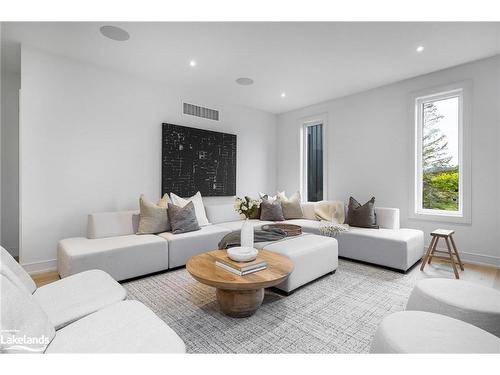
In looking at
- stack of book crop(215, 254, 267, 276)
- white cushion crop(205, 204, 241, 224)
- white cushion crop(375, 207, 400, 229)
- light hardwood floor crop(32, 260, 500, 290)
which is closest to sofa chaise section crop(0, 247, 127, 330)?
stack of book crop(215, 254, 267, 276)

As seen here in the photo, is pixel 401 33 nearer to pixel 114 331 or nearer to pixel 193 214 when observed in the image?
pixel 193 214

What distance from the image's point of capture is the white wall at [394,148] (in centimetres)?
315

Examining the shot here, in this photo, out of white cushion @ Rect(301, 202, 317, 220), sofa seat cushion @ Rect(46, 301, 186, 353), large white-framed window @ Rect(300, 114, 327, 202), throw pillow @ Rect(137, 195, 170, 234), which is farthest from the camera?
large white-framed window @ Rect(300, 114, 327, 202)

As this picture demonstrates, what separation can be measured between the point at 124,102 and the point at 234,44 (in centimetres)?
189

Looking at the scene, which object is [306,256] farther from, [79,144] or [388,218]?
[79,144]

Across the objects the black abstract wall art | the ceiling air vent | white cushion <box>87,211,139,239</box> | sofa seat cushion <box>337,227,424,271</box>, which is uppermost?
the ceiling air vent

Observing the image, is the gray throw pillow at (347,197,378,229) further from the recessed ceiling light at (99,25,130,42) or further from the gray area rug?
the recessed ceiling light at (99,25,130,42)

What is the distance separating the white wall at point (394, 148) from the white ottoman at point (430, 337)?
283cm

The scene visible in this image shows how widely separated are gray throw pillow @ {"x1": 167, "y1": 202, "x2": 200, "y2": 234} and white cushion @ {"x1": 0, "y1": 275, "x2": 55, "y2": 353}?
2145mm

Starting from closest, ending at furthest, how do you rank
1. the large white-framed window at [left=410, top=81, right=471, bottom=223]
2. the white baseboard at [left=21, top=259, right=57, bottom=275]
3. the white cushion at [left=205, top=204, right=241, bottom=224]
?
the white baseboard at [left=21, top=259, right=57, bottom=275] < the large white-framed window at [left=410, top=81, right=471, bottom=223] < the white cushion at [left=205, top=204, right=241, bottom=224]

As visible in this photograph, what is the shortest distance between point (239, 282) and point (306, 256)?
103 centimetres

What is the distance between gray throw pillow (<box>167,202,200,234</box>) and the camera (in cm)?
329

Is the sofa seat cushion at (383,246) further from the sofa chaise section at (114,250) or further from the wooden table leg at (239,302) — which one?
the sofa chaise section at (114,250)

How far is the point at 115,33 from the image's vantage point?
2629 mm
